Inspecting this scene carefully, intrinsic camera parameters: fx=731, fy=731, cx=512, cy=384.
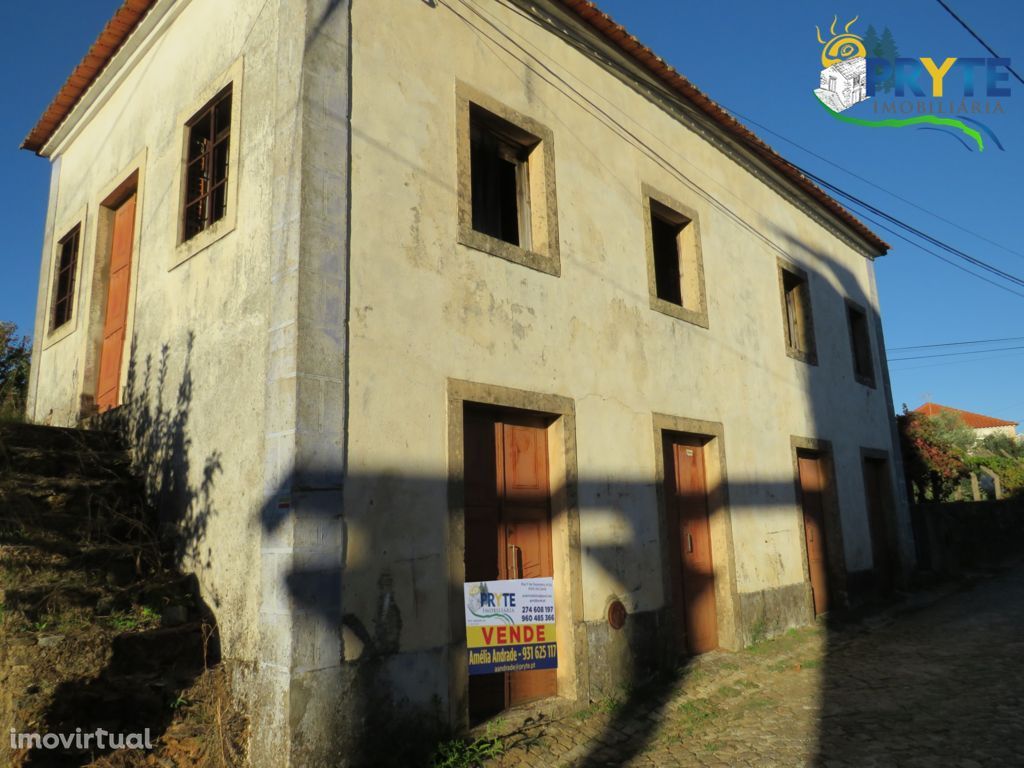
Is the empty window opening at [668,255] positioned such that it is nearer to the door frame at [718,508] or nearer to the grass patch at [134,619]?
the door frame at [718,508]

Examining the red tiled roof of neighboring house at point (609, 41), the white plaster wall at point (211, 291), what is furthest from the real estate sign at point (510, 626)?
the red tiled roof of neighboring house at point (609, 41)

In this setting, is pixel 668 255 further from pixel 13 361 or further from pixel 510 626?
pixel 13 361

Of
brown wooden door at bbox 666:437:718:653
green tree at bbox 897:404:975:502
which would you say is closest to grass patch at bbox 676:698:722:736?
brown wooden door at bbox 666:437:718:653

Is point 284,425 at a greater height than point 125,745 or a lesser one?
greater

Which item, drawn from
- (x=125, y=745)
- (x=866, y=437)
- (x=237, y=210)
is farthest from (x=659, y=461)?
(x=866, y=437)

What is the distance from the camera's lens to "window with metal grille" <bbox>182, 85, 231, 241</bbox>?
6051 millimetres

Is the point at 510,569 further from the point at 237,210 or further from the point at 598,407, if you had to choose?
the point at 237,210

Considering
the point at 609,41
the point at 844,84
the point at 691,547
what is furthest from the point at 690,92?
the point at 691,547

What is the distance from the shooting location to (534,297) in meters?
6.23

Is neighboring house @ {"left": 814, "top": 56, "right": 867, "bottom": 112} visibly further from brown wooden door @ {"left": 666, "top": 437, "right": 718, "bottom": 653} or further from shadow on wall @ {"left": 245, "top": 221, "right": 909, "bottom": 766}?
shadow on wall @ {"left": 245, "top": 221, "right": 909, "bottom": 766}

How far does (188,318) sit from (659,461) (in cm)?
446

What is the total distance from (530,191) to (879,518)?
8.97 meters

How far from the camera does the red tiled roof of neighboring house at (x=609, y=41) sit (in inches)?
285

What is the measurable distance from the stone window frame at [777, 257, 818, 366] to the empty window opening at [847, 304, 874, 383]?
1.90 meters
